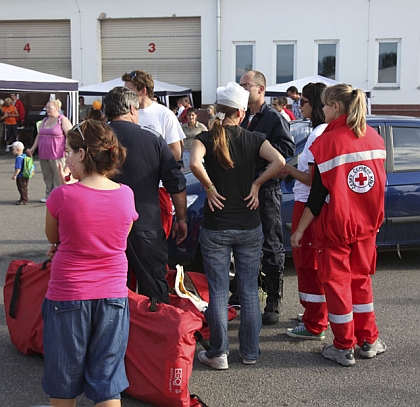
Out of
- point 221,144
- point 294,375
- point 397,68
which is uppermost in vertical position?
point 397,68

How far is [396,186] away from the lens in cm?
638

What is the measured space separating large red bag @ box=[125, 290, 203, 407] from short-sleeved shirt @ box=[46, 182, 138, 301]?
75 cm

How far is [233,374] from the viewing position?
13.6 ft

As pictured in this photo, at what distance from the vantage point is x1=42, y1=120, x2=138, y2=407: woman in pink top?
282 centimetres

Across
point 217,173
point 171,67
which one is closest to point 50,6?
point 171,67

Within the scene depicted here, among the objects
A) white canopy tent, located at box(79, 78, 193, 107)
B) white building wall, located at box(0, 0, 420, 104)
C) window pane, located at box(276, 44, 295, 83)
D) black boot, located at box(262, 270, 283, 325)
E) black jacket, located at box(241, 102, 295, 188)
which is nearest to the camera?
black jacket, located at box(241, 102, 295, 188)

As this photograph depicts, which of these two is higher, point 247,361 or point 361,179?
point 361,179

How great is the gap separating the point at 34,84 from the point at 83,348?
1400cm

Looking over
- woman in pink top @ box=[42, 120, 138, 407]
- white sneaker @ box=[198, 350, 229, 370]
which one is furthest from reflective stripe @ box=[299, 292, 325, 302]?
woman in pink top @ box=[42, 120, 138, 407]

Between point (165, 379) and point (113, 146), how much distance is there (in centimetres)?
143

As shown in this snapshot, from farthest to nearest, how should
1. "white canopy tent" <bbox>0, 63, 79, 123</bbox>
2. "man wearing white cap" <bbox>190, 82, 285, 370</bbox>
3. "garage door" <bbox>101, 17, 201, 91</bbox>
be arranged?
"garage door" <bbox>101, 17, 201, 91</bbox> < "white canopy tent" <bbox>0, 63, 79, 123</bbox> < "man wearing white cap" <bbox>190, 82, 285, 370</bbox>

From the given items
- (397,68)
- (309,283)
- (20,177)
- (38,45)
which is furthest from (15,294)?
(38,45)

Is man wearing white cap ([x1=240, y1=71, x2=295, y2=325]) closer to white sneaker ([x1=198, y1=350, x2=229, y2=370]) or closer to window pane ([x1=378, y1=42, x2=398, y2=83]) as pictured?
white sneaker ([x1=198, y1=350, x2=229, y2=370])

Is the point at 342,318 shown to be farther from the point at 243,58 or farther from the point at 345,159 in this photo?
the point at 243,58
